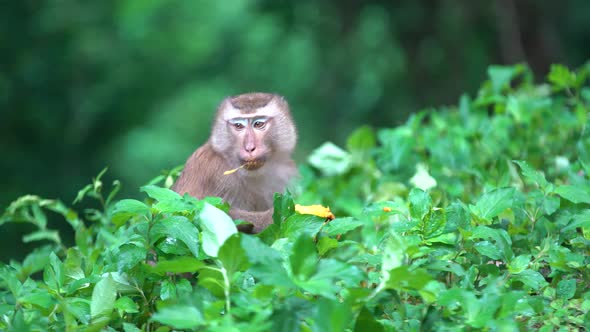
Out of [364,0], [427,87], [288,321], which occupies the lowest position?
[288,321]

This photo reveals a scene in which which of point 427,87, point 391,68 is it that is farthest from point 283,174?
point 391,68

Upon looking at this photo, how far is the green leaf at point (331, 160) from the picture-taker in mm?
5051

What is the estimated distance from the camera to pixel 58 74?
36.1 ft

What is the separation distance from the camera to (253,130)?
485cm

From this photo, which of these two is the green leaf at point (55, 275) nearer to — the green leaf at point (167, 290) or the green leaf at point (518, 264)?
the green leaf at point (167, 290)

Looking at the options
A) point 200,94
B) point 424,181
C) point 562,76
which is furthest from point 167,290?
point 200,94

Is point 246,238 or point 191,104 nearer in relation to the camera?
point 246,238

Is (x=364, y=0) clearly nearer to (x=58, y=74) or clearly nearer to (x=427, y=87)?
(x=427, y=87)

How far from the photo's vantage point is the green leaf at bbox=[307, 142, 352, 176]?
16.6 ft

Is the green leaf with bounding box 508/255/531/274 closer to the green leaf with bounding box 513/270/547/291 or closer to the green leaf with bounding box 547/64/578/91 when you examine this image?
the green leaf with bounding box 513/270/547/291

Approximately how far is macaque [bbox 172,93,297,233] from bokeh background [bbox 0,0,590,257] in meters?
3.52

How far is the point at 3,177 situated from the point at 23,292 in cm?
758

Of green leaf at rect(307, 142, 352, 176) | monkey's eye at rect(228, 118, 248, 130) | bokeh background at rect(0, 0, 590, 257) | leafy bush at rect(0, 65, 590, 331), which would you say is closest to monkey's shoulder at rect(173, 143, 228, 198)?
monkey's eye at rect(228, 118, 248, 130)

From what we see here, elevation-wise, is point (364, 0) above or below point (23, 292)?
above
